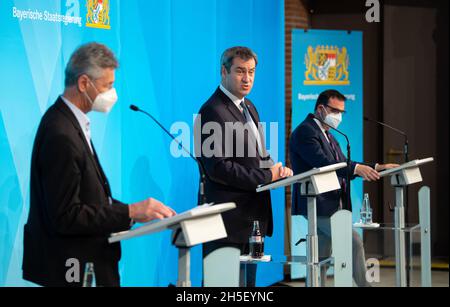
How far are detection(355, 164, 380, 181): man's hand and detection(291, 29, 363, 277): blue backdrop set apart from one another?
2.40 m

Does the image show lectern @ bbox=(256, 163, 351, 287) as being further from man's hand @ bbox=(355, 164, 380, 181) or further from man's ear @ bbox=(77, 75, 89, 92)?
man's ear @ bbox=(77, 75, 89, 92)

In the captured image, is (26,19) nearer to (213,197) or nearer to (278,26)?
(213,197)

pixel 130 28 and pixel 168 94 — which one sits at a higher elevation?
pixel 130 28

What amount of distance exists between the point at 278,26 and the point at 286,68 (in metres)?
1.27

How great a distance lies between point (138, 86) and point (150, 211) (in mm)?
2060

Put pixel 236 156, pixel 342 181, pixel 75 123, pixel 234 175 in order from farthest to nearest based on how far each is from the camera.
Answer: pixel 342 181 < pixel 236 156 < pixel 234 175 < pixel 75 123

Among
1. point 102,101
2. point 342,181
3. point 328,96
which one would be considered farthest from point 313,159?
point 102,101

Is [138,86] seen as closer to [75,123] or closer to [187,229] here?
[75,123]

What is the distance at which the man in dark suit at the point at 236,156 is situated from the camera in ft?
15.5

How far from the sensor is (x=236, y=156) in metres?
4.83

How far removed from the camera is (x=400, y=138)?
951 centimetres
